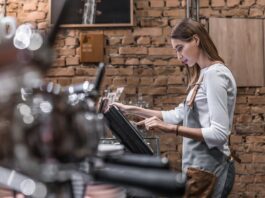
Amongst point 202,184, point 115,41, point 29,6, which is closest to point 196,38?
point 202,184

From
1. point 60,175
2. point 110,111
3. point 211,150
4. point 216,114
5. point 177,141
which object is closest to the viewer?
point 60,175

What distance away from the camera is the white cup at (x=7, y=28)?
338mm

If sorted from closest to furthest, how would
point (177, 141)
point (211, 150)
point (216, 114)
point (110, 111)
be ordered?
point (110, 111) < point (216, 114) < point (211, 150) < point (177, 141)

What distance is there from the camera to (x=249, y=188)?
3174mm

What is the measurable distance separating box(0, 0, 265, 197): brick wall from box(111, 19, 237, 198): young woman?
136cm

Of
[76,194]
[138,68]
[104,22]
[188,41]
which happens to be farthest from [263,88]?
[76,194]

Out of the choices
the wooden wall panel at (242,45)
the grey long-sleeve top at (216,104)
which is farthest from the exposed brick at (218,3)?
the grey long-sleeve top at (216,104)

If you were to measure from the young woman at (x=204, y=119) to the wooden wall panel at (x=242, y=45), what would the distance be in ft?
4.82

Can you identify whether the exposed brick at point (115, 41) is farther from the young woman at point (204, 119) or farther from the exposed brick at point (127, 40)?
the young woman at point (204, 119)

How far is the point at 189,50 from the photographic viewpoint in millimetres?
1742

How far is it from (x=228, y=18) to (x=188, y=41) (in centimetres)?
162

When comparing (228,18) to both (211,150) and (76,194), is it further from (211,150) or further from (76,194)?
(76,194)

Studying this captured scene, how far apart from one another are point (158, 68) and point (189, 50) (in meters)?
1.45

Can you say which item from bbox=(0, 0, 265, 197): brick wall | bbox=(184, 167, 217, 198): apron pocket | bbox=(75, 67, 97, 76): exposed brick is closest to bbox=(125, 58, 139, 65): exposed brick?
bbox=(0, 0, 265, 197): brick wall
